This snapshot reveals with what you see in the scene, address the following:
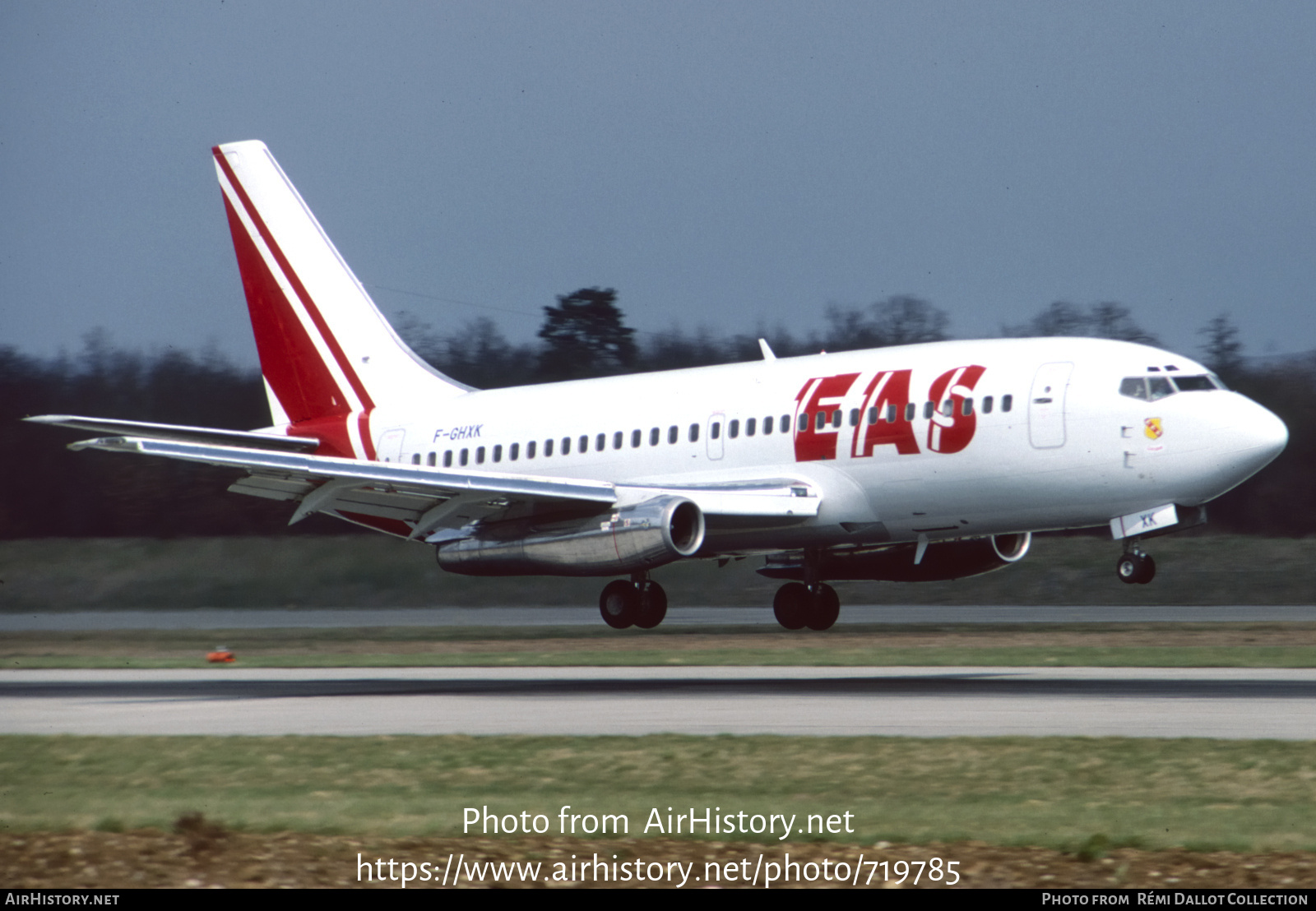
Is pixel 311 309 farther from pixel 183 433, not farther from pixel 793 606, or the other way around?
pixel 793 606

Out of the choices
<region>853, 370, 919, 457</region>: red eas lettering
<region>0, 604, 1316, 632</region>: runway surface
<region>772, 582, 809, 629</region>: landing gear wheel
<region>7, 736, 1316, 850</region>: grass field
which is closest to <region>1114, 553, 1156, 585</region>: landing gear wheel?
<region>853, 370, 919, 457</region>: red eas lettering

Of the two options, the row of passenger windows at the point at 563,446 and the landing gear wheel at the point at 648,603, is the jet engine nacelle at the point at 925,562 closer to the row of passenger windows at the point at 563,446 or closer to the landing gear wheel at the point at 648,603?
the landing gear wheel at the point at 648,603

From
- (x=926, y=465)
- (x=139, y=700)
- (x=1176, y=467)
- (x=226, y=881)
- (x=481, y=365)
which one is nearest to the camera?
(x=226, y=881)

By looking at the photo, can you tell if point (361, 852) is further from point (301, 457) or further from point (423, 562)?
point (423, 562)

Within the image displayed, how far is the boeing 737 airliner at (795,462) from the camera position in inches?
1070

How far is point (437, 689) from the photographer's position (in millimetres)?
22297

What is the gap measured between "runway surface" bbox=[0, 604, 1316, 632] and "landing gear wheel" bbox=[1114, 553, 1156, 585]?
29.8 feet

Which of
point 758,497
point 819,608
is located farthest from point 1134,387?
point 819,608

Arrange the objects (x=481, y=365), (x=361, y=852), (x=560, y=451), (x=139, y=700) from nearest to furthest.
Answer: (x=361, y=852) < (x=139, y=700) < (x=560, y=451) < (x=481, y=365)

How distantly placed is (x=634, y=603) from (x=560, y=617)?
6.27 meters

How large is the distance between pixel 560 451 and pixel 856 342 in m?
21.3

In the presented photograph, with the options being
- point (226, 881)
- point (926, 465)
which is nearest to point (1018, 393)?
point (926, 465)

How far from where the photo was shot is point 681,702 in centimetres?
1970

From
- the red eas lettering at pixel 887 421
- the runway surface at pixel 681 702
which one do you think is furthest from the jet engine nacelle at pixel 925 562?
the runway surface at pixel 681 702
